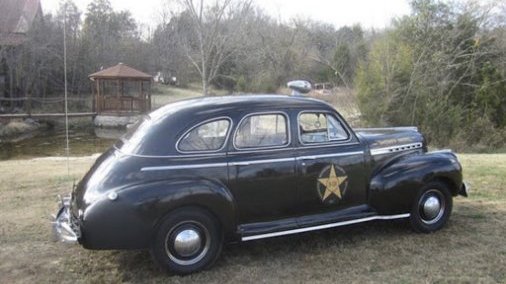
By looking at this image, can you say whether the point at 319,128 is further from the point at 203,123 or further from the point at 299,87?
the point at 203,123

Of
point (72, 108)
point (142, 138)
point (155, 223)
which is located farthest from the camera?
point (72, 108)

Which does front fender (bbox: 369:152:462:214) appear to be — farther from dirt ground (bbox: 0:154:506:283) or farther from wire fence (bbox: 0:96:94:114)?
wire fence (bbox: 0:96:94:114)

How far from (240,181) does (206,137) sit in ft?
1.77

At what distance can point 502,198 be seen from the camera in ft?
25.2

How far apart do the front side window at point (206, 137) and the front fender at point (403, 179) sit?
5.99ft

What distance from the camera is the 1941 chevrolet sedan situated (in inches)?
182

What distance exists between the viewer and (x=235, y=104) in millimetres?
5246

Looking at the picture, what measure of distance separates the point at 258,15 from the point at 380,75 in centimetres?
1970

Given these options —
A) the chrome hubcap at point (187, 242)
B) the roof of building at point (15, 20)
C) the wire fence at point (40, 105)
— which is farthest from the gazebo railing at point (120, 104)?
the chrome hubcap at point (187, 242)

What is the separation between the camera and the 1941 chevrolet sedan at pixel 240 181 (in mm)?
4633

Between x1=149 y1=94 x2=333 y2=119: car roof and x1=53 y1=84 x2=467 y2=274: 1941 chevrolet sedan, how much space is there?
0.04 feet

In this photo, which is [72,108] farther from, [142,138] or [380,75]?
[142,138]

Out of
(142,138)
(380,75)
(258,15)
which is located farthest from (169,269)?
(258,15)

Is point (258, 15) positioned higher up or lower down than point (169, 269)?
higher up
